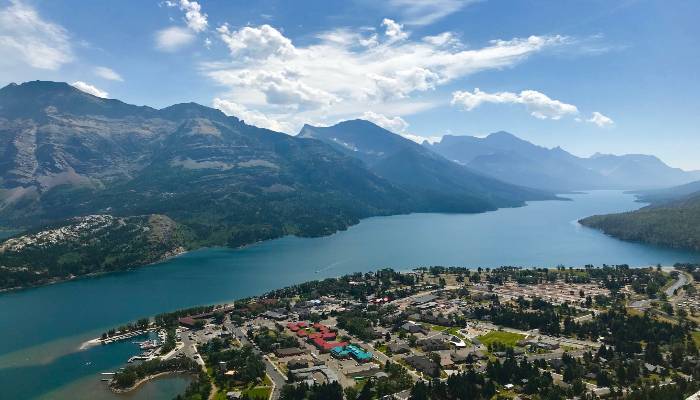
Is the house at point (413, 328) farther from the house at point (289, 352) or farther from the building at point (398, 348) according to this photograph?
the house at point (289, 352)

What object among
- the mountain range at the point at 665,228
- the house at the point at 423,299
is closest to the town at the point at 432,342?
the house at the point at 423,299

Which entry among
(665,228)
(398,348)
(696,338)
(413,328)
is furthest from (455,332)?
(665,228)

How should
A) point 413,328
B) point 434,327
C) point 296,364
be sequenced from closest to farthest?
point 296,364
point 413,328
point 434,327

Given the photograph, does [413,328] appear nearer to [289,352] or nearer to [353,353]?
[353,353]

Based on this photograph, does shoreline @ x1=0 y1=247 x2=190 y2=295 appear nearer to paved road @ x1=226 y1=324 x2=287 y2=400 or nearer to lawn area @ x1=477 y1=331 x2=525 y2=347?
paved road @ x1=226 y1=324 x2=287 y2=400

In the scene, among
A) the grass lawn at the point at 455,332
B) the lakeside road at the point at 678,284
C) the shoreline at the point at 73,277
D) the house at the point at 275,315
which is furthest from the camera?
the shoreline at the point at 73,277
